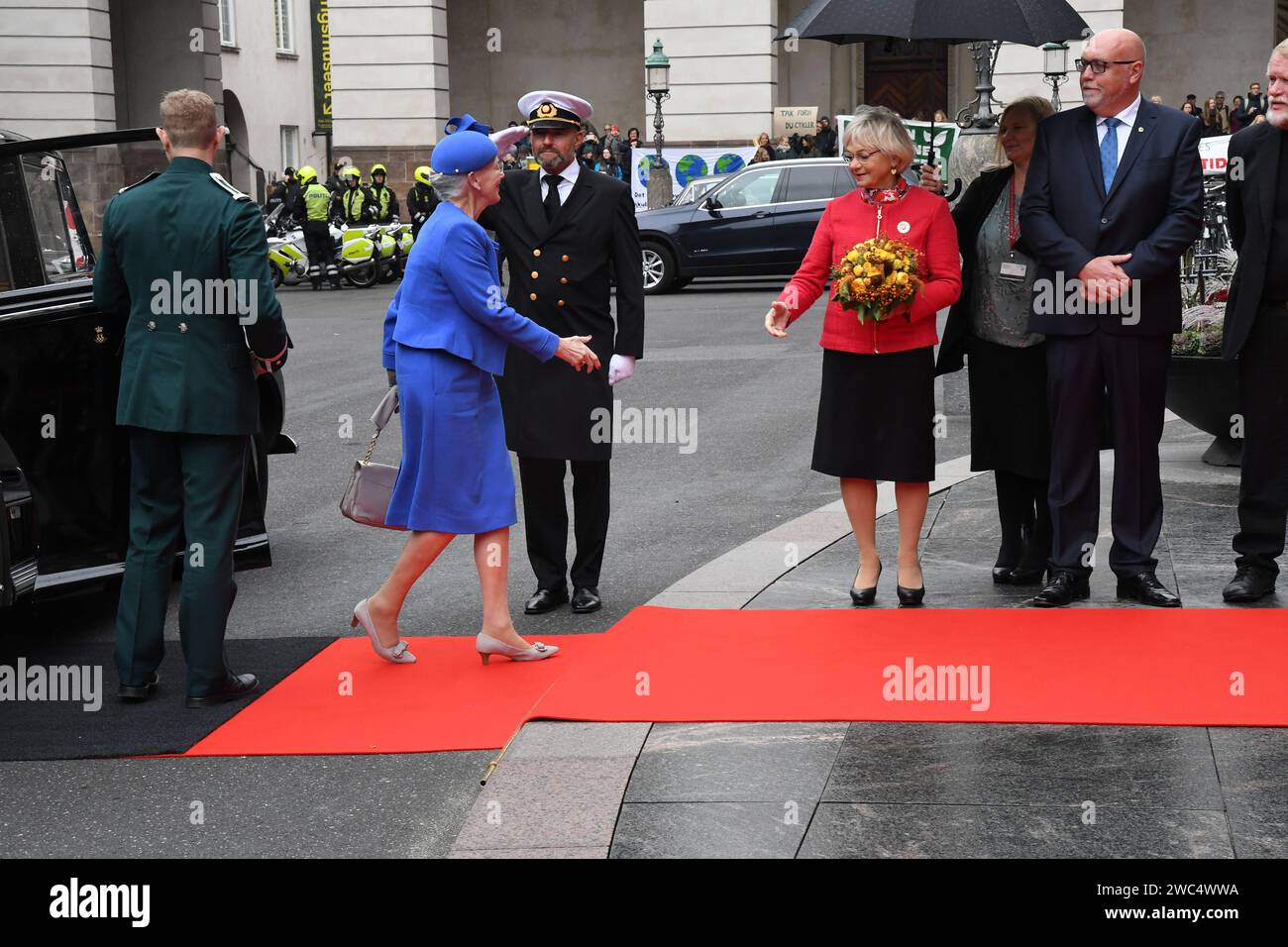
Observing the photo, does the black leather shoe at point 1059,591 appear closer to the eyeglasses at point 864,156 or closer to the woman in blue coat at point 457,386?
the eyeglasses at point 864,156

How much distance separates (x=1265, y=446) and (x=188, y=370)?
3.91 meters

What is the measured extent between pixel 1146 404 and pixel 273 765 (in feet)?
11.3

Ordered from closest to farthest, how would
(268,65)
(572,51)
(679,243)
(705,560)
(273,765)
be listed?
(273,765)
(705,560)
(679,243)
(572,51)
(268,65)

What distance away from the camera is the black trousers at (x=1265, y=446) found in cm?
666

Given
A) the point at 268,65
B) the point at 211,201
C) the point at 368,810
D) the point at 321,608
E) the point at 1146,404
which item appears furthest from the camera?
the point at 268,65

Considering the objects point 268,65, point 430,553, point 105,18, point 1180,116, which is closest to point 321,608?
point 430,553

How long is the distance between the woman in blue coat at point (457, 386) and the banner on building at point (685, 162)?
26602 millimetres

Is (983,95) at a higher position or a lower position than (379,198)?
higher

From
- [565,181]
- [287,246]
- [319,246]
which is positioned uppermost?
[565,181]

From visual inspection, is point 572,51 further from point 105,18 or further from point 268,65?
point 105,18

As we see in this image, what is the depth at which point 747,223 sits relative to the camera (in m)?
24.0

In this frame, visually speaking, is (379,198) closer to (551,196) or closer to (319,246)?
(319,246)

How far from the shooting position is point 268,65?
4453 centimetres

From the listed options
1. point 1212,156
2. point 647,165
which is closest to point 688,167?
point 647,165
